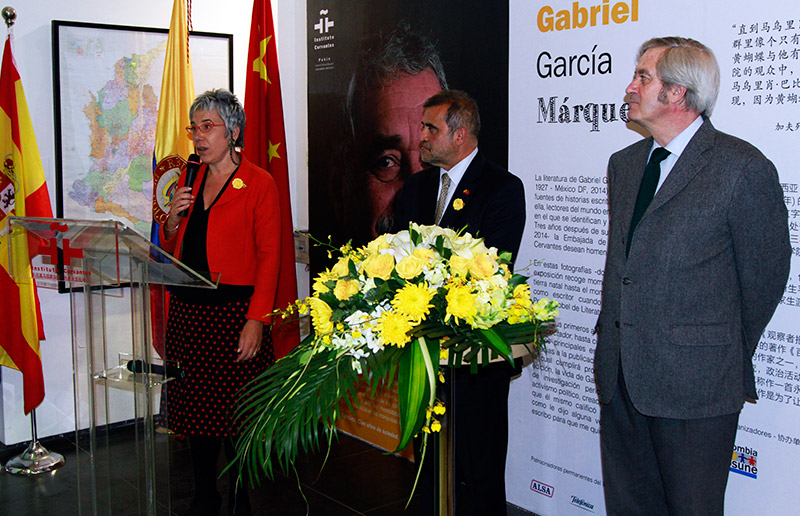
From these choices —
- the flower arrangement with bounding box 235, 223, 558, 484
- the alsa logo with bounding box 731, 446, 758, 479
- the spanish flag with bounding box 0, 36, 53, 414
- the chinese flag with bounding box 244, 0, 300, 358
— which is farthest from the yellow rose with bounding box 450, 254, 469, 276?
the spanish flag with bounding box 0, 36, 53, 414

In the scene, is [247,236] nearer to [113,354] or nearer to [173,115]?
[113,354]

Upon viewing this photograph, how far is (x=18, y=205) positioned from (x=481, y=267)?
3.31 m

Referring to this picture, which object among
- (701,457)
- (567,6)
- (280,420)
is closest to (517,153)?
(567,6)

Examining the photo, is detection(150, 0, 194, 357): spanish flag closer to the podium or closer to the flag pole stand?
the flag pole stand

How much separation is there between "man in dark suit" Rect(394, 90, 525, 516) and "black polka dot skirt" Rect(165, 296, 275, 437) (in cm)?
87

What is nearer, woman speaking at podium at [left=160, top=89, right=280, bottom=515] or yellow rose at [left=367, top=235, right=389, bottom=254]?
yellow rose at [left=367, top=235, right=389, bottom=254]

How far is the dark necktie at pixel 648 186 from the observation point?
94.7 inches

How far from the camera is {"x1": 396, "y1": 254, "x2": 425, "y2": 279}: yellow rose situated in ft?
5.83

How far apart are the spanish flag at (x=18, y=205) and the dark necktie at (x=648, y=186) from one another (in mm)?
3276

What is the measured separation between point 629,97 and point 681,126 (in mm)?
194

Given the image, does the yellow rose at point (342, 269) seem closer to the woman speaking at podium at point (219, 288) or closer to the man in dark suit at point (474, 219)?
the man in dark suit at point (474, 219)

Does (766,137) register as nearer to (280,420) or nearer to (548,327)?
(548,327)

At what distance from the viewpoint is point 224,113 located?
3240 mm

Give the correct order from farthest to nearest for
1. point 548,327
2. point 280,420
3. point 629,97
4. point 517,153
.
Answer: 1. point 517,153
2. point 629,97
3. point 548,327
4. point 280,420
